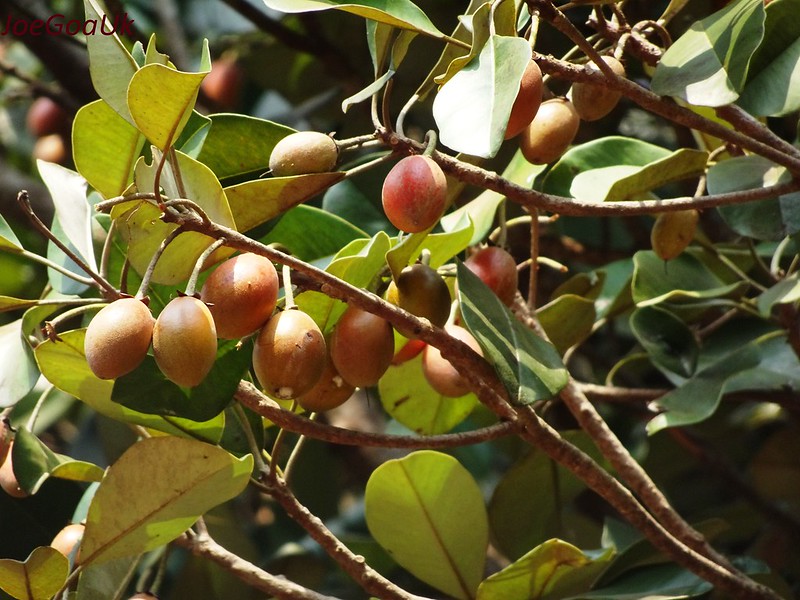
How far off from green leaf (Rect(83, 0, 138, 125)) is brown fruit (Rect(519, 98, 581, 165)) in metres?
0.26

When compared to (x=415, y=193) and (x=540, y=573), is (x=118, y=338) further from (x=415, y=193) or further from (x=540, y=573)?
(x=540, y=573)

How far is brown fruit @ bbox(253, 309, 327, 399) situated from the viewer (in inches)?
24.3

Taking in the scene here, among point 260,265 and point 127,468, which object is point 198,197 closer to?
point 260,265

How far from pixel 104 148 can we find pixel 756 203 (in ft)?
1.81

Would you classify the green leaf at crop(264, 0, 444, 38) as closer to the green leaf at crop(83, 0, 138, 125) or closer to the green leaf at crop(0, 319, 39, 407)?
the green leaf at crop(83, 0, 138, 125)

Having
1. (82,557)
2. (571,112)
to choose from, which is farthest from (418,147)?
(82,557)

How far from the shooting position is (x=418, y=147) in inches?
26.3

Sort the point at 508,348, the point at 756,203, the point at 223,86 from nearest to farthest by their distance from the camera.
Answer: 1. the point at 508,348
2. the point at 756,203
3. the point at 223,86

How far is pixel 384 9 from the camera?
668 millimetres

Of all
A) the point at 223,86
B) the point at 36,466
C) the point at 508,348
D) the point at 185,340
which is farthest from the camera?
the point at 223,86

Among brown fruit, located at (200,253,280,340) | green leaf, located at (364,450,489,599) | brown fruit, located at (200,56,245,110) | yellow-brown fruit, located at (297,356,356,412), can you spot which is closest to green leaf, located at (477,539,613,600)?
green leaf, located at (364,450,489,599)

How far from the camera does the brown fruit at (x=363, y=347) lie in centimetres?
66

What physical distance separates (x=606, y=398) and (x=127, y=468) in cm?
52

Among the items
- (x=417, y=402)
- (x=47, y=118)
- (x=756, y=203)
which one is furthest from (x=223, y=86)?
(x=756, y=203)
